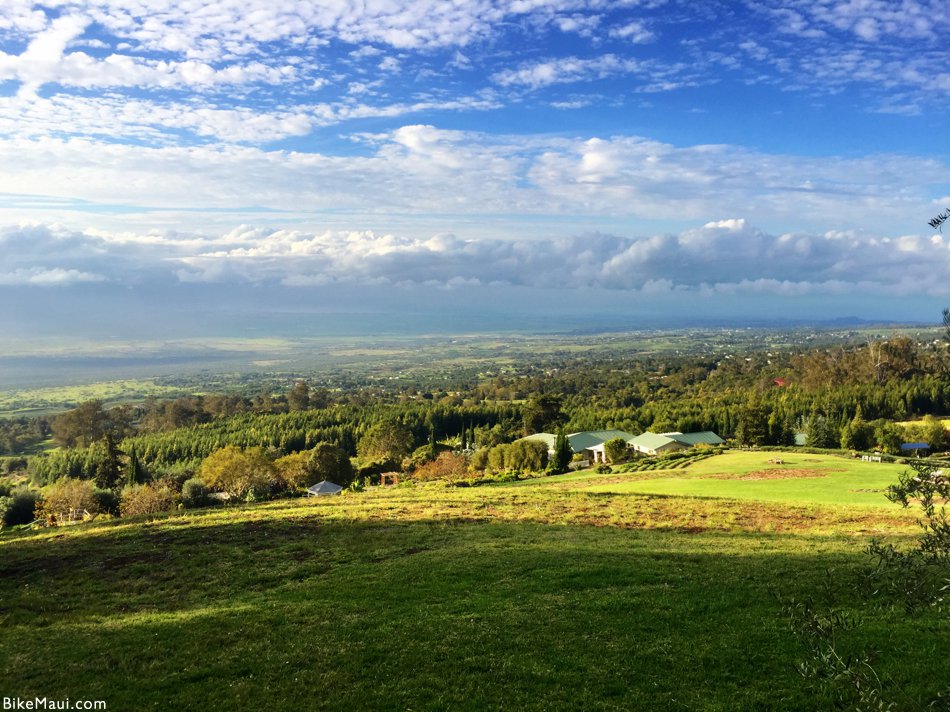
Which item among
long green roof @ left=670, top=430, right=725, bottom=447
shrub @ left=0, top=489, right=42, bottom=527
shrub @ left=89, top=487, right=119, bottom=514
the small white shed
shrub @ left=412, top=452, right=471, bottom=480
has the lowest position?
shrub @ left=412, top=452, right=471, bottom=480

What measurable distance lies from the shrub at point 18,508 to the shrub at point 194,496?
12.2 m

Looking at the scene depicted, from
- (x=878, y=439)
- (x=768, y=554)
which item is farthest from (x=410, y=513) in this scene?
(x=878, y=439)

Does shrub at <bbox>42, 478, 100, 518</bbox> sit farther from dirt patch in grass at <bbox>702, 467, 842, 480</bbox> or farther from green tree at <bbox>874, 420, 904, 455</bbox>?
green tree at <bbox>874, 420, 904, 455</bbox>

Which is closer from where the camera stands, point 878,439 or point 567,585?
point 567,585

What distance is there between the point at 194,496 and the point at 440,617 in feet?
123

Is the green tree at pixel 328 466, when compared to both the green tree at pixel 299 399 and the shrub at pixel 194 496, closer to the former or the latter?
the shrub at pixel 194 496

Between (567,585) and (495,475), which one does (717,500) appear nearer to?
(567,585)

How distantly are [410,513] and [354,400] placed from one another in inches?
4098

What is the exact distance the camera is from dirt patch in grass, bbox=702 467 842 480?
44.3 metres

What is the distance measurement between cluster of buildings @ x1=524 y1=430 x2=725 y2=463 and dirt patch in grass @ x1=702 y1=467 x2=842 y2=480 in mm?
20634

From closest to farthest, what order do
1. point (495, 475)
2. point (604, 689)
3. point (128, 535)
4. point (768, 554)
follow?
point (604, 689), point (768, 554), point (128, 535), point (495, 475)

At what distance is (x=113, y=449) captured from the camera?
61312 millimetres

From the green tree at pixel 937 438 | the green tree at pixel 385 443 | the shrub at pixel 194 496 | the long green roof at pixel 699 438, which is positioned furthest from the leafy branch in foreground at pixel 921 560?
the green tree at pixel 385 443

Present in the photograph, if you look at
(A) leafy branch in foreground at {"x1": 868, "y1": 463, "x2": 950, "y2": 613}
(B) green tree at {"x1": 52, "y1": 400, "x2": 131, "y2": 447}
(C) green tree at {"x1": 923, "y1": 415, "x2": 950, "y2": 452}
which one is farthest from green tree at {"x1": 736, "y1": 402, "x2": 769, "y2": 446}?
(B) green tree at {"x1": 52, "y1": 400, "x2": 131, "y2": 447}
